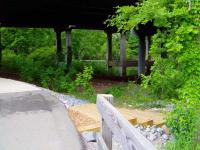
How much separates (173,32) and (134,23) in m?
0.66

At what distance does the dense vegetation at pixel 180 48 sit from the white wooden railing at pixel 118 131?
213 centimetres

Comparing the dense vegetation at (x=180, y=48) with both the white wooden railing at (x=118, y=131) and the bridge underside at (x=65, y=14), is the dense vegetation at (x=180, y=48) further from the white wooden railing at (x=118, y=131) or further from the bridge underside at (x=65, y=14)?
the bridge underside at (x=65, y=14)

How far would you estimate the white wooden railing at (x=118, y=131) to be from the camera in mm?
2516

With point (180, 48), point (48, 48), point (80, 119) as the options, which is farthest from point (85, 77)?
point (48, 48)

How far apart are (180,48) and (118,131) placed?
2986 mm

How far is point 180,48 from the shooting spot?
5871mm

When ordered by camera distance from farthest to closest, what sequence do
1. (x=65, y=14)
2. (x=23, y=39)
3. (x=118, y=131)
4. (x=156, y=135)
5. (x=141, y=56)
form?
(x=23, y=39) → (x=141, y=56) → (x=65, y=14) → (x=156, y=135) → (x=118, y=131)

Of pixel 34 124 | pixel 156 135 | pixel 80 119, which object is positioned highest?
pixel 34 124

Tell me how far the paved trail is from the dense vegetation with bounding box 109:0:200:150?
1.60 meters

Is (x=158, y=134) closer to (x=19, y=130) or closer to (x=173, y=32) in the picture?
(x=173, y=32)

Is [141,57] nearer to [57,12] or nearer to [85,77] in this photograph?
[57,12]

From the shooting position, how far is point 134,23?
20.1ft

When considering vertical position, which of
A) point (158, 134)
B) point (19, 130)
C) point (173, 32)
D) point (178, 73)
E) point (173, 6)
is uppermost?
point (173, 6)

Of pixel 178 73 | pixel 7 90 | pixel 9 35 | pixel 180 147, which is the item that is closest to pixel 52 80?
pixel 7 90
